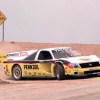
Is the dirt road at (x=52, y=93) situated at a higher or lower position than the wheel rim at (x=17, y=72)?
lower

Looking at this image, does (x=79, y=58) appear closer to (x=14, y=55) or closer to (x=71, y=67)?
(x=71, y=67)

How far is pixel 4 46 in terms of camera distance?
3953 cm

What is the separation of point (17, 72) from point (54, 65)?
283 cm

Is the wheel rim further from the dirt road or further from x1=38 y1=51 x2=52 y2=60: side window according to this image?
the dirt road

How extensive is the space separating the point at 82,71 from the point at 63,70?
834mm

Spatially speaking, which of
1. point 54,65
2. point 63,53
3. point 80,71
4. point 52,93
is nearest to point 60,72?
point 54,65

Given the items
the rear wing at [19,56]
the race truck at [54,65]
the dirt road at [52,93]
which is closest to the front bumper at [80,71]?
the race truck at [54,65]

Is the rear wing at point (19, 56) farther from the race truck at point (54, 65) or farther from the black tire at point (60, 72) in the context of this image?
the black tire at point (60, 72)

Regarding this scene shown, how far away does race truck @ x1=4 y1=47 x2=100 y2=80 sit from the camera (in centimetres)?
1930

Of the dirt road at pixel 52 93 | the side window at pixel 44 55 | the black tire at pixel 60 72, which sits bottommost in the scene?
the dirt road at pixel 52 93

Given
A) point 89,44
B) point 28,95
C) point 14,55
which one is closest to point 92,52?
point 89,44

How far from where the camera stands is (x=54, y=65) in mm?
19969

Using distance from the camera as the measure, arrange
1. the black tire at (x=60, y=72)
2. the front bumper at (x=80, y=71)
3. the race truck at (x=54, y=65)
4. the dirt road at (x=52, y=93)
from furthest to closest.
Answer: the black tire at (x=60, y=72), the race truck at (x=54, y=65), the front bumper at (x=80, y=71), the dirt road at (x=52, y=93)

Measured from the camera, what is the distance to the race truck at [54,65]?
19.3 m
